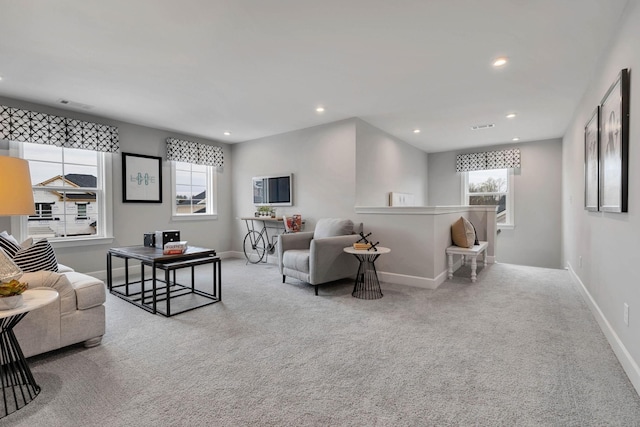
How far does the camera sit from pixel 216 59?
112 inches

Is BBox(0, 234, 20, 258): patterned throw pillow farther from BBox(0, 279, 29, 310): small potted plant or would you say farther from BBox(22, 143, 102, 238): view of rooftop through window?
BBox(22, 143, 102, 238): view of rooftop through window

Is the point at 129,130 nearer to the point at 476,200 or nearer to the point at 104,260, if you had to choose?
the point at 104,260

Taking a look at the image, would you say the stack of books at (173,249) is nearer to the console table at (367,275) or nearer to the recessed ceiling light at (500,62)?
the console table at (367,275)

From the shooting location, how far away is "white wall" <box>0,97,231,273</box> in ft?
13.9

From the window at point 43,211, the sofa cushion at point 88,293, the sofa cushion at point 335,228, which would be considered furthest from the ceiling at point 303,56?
the sofa cushion at point 88,293

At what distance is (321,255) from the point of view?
11.9 ft

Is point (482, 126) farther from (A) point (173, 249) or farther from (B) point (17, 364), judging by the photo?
(B) point (17, 364)

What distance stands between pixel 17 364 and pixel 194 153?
4356 millimetres

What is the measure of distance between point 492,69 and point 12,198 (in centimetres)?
386

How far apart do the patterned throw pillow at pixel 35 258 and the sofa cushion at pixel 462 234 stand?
180 inches

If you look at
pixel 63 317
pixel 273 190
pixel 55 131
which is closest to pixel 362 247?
pixel 273 190

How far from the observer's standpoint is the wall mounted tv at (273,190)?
5.43 metres

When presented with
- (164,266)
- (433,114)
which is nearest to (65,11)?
(164,266)

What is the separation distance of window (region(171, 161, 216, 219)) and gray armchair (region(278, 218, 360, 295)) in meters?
2.55
